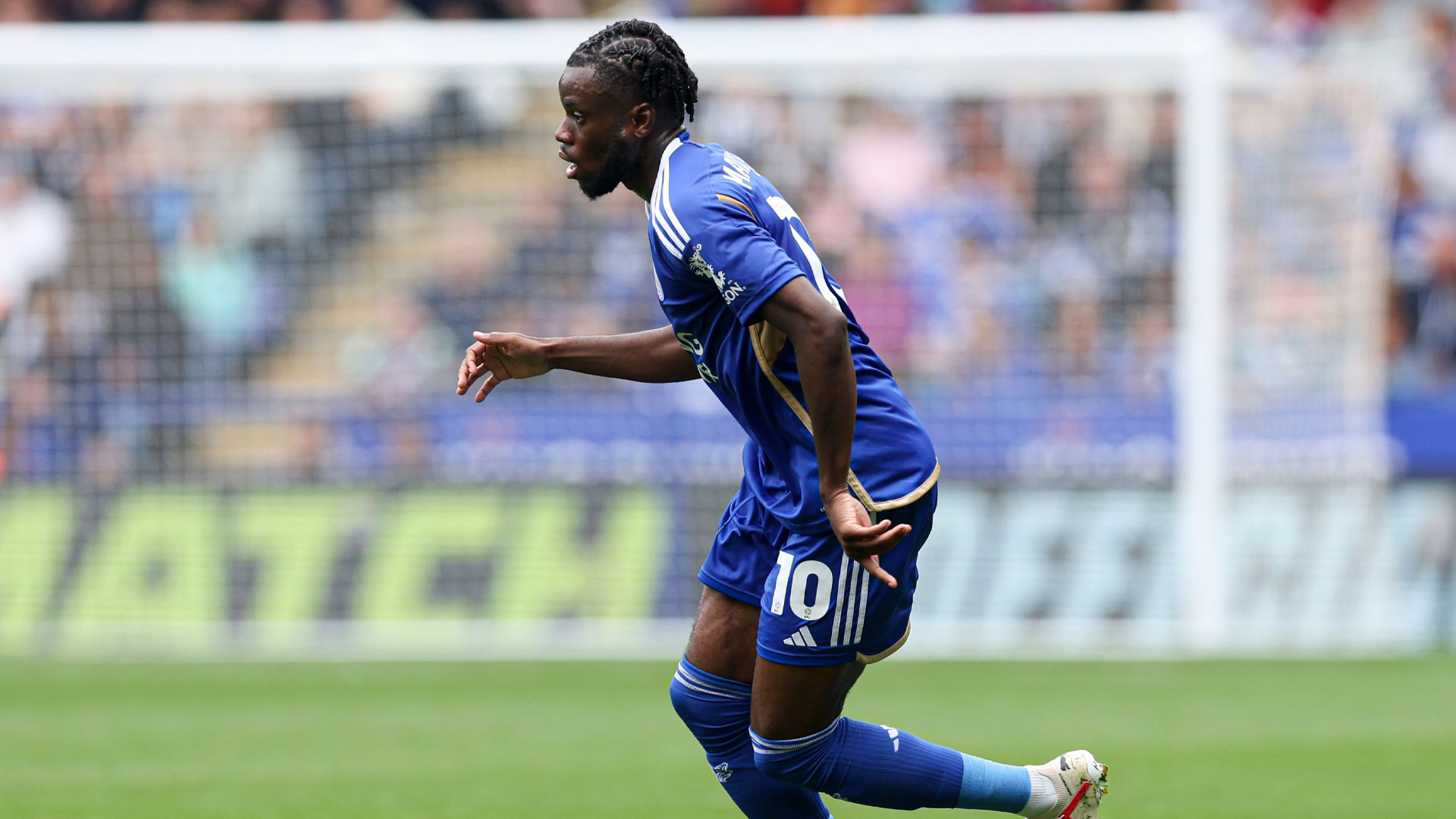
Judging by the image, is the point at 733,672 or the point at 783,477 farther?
the point at 733,672

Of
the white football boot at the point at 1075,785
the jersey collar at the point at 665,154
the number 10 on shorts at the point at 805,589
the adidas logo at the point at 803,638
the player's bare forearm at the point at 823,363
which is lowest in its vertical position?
the white football boot at the point at 1075,785

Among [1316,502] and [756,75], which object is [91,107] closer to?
[756,75]

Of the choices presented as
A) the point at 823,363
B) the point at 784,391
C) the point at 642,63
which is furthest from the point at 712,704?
the point at 642,63

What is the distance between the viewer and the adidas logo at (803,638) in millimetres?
4055

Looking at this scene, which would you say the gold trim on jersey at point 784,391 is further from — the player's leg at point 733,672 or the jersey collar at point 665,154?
the player's leg at point 733,672

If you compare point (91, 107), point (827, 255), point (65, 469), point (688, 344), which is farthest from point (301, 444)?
point (688, 344)

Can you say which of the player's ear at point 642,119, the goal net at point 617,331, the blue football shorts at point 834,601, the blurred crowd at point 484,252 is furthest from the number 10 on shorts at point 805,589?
the blurred crowd at point 484,252

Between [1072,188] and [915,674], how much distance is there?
12.9ft

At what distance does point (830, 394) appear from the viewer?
147 inches

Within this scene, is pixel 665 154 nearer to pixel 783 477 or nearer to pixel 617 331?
pixel 783 477

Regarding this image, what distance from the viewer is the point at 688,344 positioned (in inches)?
168

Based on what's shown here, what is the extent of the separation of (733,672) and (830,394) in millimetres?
1016

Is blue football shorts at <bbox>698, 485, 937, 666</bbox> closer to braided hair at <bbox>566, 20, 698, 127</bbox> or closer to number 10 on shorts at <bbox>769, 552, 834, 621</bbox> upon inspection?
number 10 on shorts at <bbox>769, 552, 834, 621</bbox>

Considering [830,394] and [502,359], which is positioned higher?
[830,394]
